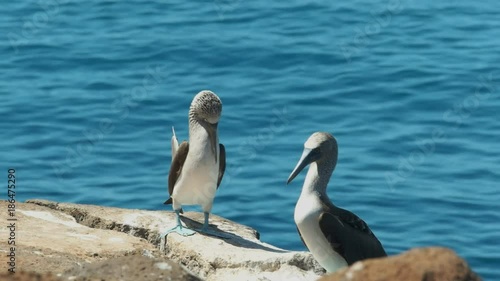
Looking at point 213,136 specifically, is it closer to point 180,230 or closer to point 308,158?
point 180,230

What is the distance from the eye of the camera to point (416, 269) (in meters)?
5.46

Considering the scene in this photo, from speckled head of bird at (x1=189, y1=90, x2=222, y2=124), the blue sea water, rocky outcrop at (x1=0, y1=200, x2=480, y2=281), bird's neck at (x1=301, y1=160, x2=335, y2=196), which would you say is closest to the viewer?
rocky outcrop at (x1=0, y1=200, x2=480, y2=281)

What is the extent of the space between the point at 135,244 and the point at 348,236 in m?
1.54

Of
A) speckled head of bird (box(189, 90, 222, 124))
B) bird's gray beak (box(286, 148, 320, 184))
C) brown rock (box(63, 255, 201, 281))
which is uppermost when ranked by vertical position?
speckled head of bird (box(189, 90, 222, 124))

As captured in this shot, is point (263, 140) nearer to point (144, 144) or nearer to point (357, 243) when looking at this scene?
point (144, 144)

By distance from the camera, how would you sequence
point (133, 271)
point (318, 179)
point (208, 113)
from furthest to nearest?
point (208, 113) < point (318, 179) < point (133, 271)

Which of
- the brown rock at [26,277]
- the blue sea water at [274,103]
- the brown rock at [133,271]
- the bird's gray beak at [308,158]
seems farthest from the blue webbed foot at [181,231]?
the brown rock at [26,277]

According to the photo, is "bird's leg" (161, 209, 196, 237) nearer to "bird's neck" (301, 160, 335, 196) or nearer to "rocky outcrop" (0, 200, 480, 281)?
"rocky outcrop" (0, 200, 480, 281)

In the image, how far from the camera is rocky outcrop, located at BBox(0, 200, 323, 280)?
30.3 ft

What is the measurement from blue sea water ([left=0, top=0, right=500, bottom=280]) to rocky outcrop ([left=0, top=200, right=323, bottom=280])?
11.2 feet

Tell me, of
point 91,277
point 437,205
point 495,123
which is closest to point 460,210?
point 437,205

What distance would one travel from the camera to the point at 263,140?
16.4m

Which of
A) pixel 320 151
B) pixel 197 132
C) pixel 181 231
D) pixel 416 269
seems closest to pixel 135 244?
pixel 181 231

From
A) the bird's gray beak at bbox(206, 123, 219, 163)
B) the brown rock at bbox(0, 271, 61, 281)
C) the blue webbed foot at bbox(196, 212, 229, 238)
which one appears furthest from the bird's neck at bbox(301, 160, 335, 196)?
the brown rock at bbox(0, 271, 61, 281)
